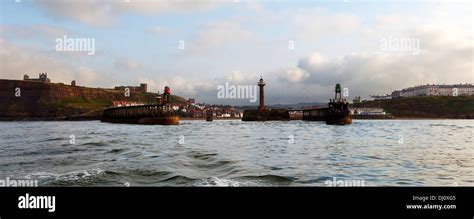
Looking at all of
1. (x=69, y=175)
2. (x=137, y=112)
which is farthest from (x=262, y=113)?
(x=69, y=175)

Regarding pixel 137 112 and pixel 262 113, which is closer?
pixel 137 112

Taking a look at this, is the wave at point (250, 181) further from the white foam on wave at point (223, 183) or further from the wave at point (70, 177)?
the wave at point (70, 177)

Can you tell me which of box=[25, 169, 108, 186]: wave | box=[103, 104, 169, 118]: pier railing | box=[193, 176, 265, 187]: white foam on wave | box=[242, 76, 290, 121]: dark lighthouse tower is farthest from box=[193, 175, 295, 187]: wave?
box=[242, 76, 290, 121]: dark lighthouse tower

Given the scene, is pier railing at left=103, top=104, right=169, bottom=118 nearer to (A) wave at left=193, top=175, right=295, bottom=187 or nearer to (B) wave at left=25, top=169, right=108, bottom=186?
(B) wave at left=25, top=169, right=108, bottom=186

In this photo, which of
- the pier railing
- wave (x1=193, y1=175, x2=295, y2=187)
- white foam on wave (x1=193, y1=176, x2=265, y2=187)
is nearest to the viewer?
white foam on wave (x1=193, y1=176, x2=265, y2=187)

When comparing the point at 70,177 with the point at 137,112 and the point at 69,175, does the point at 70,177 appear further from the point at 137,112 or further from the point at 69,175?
the point at 137,112

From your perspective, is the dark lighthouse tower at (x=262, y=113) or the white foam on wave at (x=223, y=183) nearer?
the white foam on wave at (x=223, y=183)

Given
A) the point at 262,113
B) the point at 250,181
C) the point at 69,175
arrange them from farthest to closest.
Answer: the point at 262,113
the point at 69,175
the point at 250,181

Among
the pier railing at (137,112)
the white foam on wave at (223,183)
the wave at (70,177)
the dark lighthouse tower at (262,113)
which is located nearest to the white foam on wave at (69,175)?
the wave at (70,177)

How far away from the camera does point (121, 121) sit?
13188 centimetres
